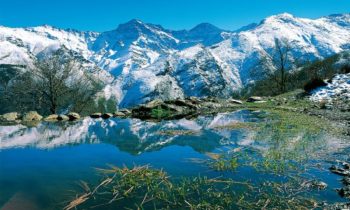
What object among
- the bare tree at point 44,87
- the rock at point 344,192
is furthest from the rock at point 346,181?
the bare tree at point 44,87

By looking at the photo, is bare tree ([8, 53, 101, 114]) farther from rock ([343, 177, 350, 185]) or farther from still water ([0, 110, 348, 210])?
rock ([343, 177, 350, 185])

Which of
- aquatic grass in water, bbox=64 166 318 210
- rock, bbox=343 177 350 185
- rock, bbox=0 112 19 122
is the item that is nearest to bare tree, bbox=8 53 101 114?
rock, bbox=0 112 19 122

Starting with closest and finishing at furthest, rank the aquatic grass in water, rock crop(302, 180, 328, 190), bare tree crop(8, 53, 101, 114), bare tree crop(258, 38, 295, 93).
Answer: the aquatic grass in water < rock crop(302, 180, 328, 190) < bare tree crop(8, 53, 101, 114) < bare tree crop(258, 38, 295, 93)

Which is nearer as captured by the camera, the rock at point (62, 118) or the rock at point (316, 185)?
the rock at point (316, 185)

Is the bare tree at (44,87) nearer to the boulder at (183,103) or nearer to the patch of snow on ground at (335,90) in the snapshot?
the boulder at (183,103)

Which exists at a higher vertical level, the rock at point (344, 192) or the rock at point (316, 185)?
the rock at point (316, 185)

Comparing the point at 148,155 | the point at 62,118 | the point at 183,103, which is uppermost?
the point at 183,103

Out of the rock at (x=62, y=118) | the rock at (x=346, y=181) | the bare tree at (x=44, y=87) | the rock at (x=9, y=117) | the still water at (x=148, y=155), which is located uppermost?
the bare tree at (x=44, y=87)

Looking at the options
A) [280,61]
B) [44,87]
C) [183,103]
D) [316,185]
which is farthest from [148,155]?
[280,61]

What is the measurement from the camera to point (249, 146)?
21.0 metres

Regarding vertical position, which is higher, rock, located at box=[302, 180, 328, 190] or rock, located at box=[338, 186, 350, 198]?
rock, located at box=[302, 180, 328, 190]

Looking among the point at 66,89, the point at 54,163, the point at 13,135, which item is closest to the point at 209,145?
the point at 54,163

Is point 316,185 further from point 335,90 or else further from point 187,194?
point 335,90

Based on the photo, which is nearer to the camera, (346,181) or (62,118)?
(346,181)
